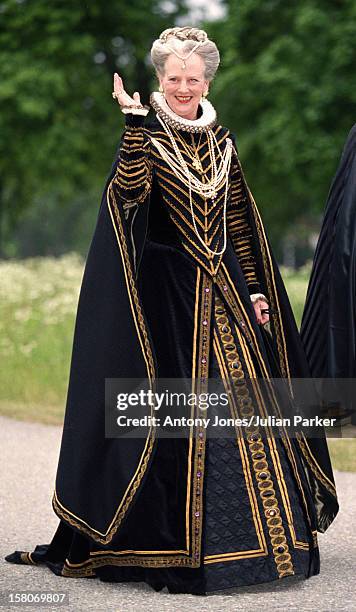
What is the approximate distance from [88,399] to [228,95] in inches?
739

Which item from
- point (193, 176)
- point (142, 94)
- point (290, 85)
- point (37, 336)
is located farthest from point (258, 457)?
point (142, 94)

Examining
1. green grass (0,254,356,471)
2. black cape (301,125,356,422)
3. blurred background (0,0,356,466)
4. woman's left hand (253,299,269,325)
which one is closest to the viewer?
woman's left hand (253,299,269,325)

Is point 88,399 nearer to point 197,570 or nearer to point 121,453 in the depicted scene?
point 121,453

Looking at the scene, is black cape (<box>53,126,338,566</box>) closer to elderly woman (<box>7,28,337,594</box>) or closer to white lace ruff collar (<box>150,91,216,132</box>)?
elderly woman (<box>7,28,337,594</box>)

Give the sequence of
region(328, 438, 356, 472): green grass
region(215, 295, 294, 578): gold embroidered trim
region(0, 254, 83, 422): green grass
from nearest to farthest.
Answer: region(215, 295, 294, 578): gold embroidered trim < region(328, 438, 356, 472): green grass < region(0, 254, 83, 422): green grass

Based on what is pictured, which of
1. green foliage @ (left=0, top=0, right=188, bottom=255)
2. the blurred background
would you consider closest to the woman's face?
the blurred background

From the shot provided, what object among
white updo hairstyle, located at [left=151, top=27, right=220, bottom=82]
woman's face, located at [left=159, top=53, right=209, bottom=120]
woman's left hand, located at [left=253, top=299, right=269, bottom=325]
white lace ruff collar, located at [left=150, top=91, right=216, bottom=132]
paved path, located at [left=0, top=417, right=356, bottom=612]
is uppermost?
white updo hairstyle, located at [left=151, top=27, right=220, bottom=82]

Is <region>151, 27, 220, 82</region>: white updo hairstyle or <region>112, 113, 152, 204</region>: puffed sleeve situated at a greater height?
<region>151, 27, 220, 82</region>: white updo hairstyle

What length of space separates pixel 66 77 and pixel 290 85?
5.26 metres

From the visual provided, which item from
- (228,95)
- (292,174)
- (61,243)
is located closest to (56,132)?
(228,95)

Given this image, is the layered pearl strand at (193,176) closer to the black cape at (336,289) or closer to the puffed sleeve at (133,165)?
the puffed sleeve at (133,165)

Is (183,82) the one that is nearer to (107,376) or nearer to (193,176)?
(193,176)

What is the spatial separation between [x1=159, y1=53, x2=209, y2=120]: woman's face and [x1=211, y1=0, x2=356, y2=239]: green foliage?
14631 mm

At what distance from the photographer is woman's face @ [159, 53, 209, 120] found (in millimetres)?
4844
